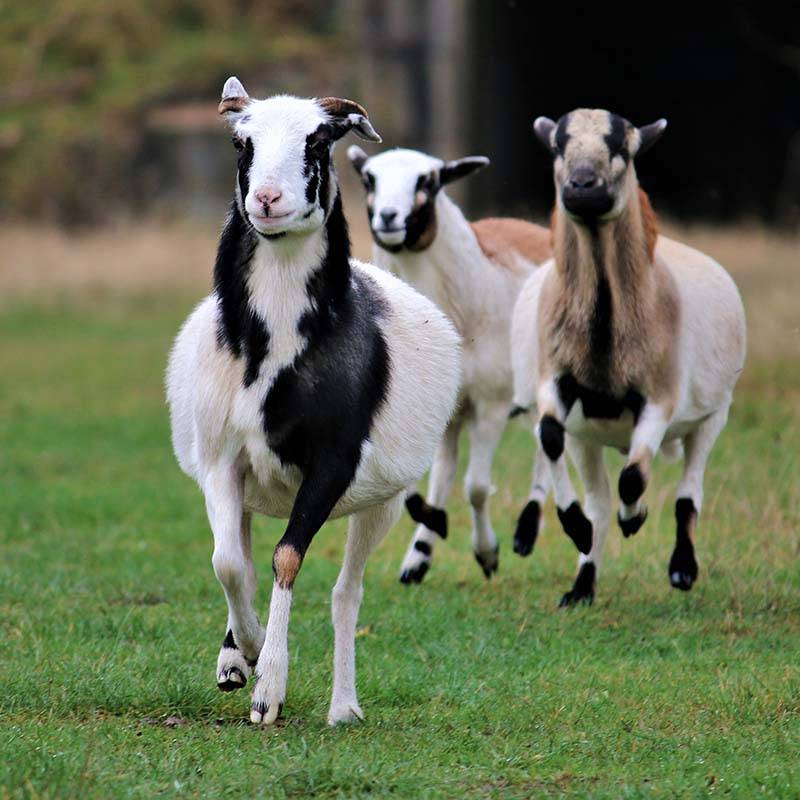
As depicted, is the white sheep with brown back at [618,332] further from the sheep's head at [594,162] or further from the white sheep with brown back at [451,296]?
the white sheep with brown back at [451,296]

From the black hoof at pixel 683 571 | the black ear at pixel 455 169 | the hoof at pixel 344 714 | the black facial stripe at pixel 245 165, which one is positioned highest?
the black facial stripe at pixel 245 165

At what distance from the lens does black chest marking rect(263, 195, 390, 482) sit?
597 cm

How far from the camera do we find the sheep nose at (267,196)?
5.78 meters

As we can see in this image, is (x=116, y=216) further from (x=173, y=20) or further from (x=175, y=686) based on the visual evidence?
(x=175, y=686)

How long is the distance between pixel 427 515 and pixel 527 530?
72cm

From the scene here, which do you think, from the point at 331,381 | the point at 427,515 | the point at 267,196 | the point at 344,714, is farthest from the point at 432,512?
the point at 267,196

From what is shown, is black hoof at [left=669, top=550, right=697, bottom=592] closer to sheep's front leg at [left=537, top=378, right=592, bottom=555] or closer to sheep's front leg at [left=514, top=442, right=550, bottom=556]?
sheep's front leg at [left=537, top=378, right=592, bottom=555]

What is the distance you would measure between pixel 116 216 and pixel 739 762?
23266 millimetres

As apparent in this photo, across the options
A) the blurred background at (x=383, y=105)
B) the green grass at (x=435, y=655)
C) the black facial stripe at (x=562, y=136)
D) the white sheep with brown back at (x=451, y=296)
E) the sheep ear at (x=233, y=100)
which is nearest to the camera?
the green grass at (x=435, y=655)

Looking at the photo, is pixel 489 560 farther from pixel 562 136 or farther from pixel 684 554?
pixel 562 136

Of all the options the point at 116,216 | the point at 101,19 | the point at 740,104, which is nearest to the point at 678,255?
the point at 740,104

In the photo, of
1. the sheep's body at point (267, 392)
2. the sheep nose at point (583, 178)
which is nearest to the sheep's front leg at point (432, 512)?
the sheep nose at point (583, 178)

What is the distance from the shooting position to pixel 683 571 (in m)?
8.16

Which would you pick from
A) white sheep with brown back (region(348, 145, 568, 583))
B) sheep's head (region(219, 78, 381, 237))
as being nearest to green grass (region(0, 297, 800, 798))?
white sheep with brown back (region(348, 145, 568, 583))
